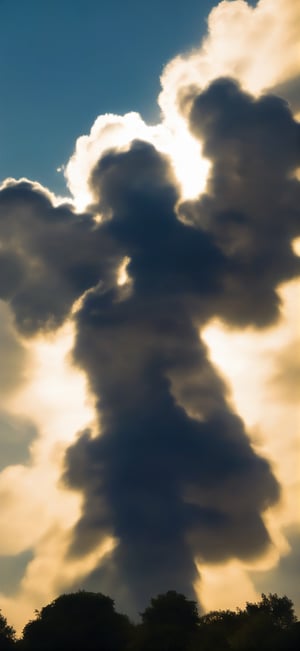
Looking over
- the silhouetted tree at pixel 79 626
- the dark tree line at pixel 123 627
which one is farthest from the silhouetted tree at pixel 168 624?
the silhouetted tree at pixel 79 626

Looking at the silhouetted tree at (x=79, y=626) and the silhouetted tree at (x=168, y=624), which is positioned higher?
the silhouetted tree at (x=79, y=626)

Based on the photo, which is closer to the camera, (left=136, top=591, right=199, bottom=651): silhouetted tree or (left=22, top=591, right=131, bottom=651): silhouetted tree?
(left=136, top=591, right=199, bottom=651): silhouetted tree

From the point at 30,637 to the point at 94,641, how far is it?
1612 centimetres

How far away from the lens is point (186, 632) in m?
131

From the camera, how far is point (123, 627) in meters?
144

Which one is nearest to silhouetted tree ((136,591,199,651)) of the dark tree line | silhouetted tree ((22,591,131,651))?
the dark tree line

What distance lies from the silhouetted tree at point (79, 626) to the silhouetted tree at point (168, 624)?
8038 millimetres

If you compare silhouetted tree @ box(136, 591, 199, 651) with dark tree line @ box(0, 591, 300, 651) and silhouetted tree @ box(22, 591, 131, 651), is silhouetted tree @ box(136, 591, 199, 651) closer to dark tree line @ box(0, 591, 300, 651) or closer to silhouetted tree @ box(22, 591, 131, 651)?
dark tree line @ box(0, 591, 300, 651)

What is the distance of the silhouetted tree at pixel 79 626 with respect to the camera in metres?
139

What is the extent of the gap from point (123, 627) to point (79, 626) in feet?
35.9

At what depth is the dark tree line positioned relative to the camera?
124m

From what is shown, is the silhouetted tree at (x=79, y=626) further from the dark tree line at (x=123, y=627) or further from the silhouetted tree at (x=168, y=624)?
the silhouetted tree at (x=168, y=624)

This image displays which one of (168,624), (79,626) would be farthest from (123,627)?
(168,624)

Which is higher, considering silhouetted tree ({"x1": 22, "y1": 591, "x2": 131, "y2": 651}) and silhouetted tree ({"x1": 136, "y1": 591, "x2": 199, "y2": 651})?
silhouetted tree ({"x1": 22, "y1": 591, "x2": 131, "y2": 651})
